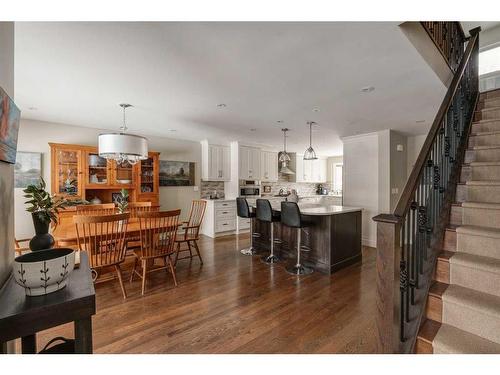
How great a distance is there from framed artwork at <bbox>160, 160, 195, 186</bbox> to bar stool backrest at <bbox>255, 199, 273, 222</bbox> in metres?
2.73

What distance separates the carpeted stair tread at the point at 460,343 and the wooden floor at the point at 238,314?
0.66 m

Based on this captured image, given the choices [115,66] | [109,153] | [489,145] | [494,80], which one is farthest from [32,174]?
[494,80]

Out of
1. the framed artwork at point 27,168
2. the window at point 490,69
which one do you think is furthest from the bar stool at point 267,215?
the window at point 490,69

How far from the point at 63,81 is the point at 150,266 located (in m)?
2.51

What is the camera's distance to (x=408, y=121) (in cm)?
412

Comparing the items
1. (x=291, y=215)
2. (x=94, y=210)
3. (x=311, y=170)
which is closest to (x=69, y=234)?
(x=94, y=210)

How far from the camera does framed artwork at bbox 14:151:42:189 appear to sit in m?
4.02

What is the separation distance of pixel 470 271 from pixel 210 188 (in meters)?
5.58

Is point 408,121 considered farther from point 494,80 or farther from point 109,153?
point 109,153

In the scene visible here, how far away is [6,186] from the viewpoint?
121cm

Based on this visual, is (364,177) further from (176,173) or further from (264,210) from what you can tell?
(176,173)

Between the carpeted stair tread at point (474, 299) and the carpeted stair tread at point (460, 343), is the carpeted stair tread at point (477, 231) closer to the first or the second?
the carpeted stair tread at point (474, 299)

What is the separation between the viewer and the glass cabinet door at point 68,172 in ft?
13.7

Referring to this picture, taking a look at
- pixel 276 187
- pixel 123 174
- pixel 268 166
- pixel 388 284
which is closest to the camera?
pixel 388 284
